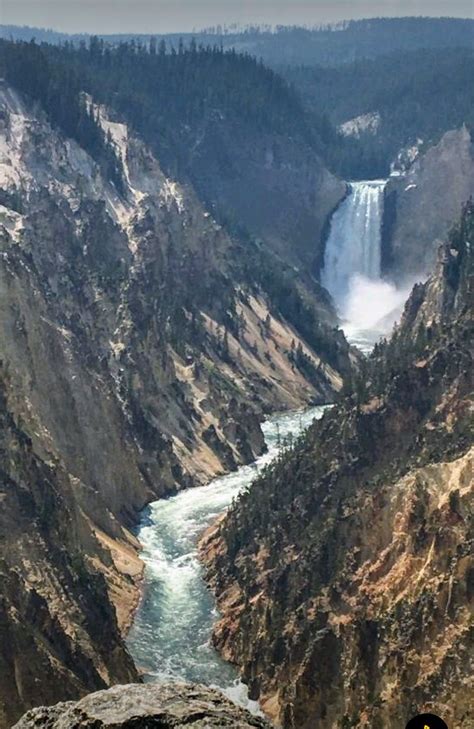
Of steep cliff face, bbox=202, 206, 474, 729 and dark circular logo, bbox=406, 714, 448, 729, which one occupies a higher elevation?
dark circular logo, bbox=406, 714, 448, 729

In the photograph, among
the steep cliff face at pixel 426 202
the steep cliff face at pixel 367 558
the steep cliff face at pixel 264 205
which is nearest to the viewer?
the steep cliff face at pixel 367 558

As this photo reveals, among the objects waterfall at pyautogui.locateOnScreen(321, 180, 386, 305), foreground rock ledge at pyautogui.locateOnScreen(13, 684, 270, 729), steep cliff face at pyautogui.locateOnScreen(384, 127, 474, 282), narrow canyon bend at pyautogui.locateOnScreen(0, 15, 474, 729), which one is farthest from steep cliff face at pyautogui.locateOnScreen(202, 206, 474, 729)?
steep cliff face at pyautogui.locateOnScreen(384, 127, 474, 282)

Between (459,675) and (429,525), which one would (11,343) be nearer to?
(429,525)

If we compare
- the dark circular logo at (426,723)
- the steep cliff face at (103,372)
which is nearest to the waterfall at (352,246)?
the steep cliff face at (103,372)

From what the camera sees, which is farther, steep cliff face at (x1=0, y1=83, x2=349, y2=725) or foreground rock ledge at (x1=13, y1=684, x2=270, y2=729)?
steep cliff face at (x1=0, y1=83, x2=349, y2=725)

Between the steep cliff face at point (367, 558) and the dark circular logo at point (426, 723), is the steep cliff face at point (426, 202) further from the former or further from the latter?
the dark circular logo at point (426, 723)

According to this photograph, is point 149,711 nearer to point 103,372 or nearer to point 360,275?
point 103,372

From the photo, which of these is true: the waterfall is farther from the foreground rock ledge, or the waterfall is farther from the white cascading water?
the foreground rock ledge
